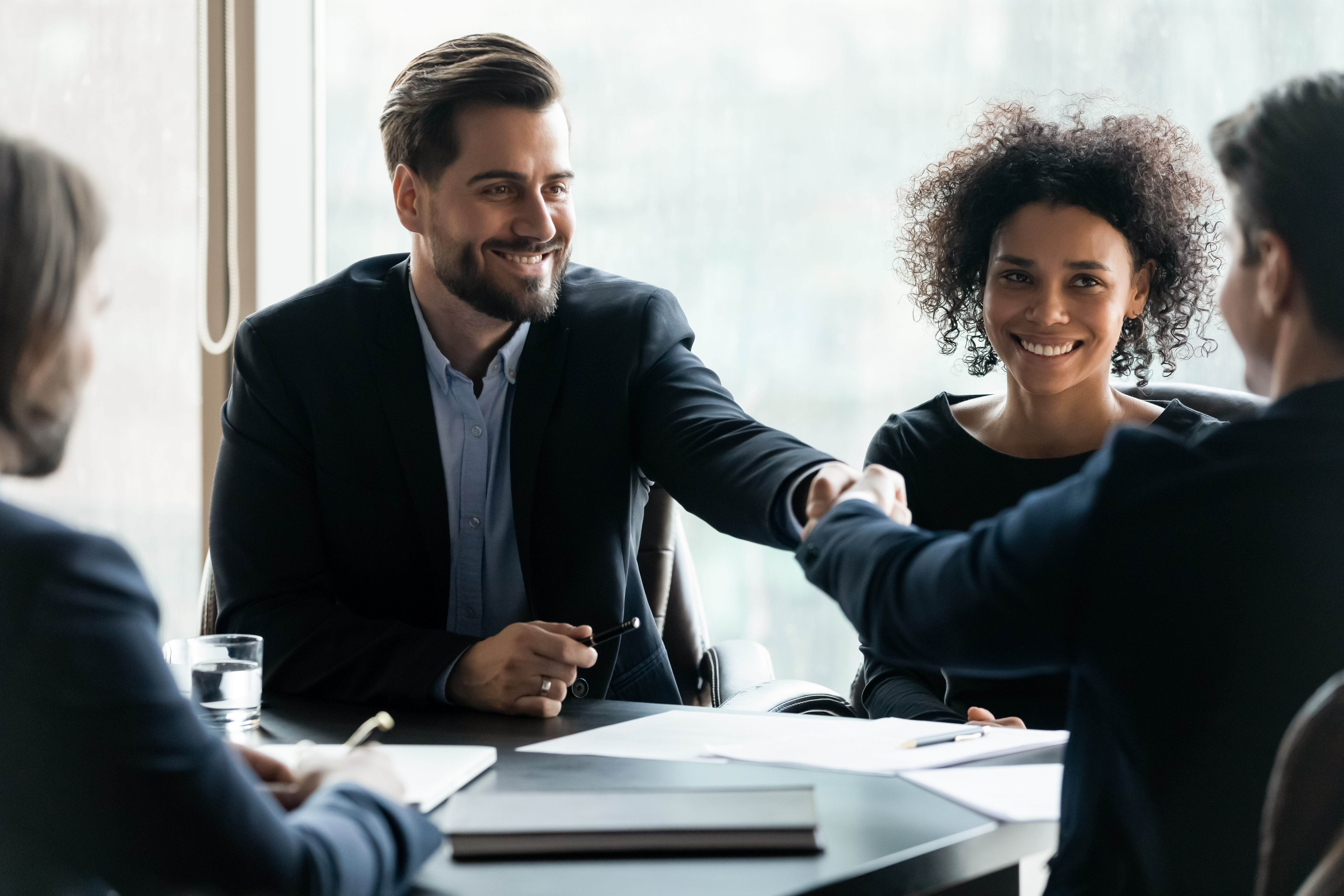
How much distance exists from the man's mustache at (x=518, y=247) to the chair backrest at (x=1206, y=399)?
37.8 inches

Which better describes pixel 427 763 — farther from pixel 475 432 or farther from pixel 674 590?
pixel 674 590

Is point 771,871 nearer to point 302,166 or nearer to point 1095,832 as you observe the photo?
point 1095,832

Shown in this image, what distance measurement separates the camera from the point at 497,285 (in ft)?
6.42

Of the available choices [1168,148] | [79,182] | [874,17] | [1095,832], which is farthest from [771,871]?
[874,17]

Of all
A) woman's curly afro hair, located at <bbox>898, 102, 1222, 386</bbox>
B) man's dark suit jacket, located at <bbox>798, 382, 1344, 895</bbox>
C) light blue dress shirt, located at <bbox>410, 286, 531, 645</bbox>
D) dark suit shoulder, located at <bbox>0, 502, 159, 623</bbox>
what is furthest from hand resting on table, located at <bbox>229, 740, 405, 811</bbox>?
woman's curly afro hair, located at <bbox>898, 102, 1222, 386</bbox>

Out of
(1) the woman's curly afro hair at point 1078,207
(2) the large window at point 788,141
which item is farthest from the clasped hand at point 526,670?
(2) the large window at point 788,141

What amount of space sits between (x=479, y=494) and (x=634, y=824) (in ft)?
3.11

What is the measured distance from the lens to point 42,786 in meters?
0.79

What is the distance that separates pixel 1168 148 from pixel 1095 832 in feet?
4.93

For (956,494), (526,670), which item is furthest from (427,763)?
(956,494)

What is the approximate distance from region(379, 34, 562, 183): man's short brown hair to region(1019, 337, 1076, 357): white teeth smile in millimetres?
849

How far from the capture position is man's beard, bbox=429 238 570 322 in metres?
1.96

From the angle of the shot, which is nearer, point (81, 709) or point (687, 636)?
point (81, 709)

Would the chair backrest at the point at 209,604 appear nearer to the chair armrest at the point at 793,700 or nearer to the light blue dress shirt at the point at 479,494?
the light blue dress shirt at the point at 479,494
